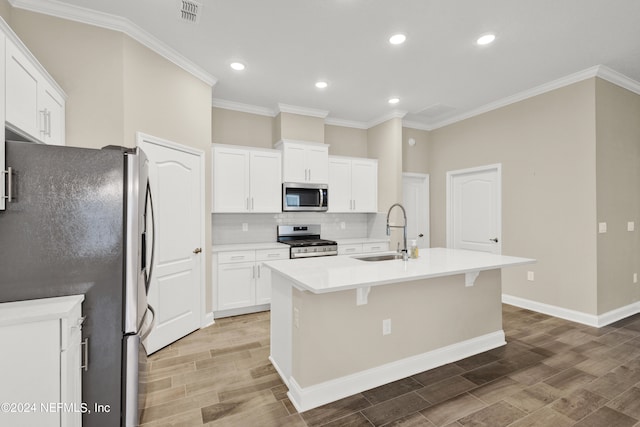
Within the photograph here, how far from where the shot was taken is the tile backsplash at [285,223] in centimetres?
429

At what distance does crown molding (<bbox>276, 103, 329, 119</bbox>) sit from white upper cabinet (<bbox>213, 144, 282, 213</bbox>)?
0.69m

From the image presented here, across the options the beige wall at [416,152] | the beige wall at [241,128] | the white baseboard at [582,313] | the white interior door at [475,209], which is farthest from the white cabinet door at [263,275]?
the white baseboard at [582,313]

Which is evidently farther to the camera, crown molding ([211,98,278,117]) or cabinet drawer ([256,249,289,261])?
crown molding ([211,98,278,117])

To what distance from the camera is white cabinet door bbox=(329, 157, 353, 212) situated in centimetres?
Result: 487

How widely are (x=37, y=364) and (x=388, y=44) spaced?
3.42 metres

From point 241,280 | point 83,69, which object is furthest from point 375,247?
point 83,69

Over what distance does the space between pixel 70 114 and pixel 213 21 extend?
140cm

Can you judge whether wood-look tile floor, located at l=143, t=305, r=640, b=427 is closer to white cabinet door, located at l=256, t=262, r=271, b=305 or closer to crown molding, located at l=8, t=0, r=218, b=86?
white cabinet door, located at l=256, t=262, r=271, b=305

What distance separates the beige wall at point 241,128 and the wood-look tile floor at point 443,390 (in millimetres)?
2788

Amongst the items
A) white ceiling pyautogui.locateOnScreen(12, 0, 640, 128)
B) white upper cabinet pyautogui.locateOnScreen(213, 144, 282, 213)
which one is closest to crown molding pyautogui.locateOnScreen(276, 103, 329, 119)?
white ceiling pyautogui.locateOnScreen(12, 0, 640, 128)

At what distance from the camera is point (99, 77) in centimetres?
246

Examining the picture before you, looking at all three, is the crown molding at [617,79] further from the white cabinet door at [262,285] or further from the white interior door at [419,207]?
the white cabinet door at [262,285]

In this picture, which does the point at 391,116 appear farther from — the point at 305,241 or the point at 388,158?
the point at 305,241

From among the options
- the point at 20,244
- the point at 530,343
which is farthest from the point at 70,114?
the point at 530,343
